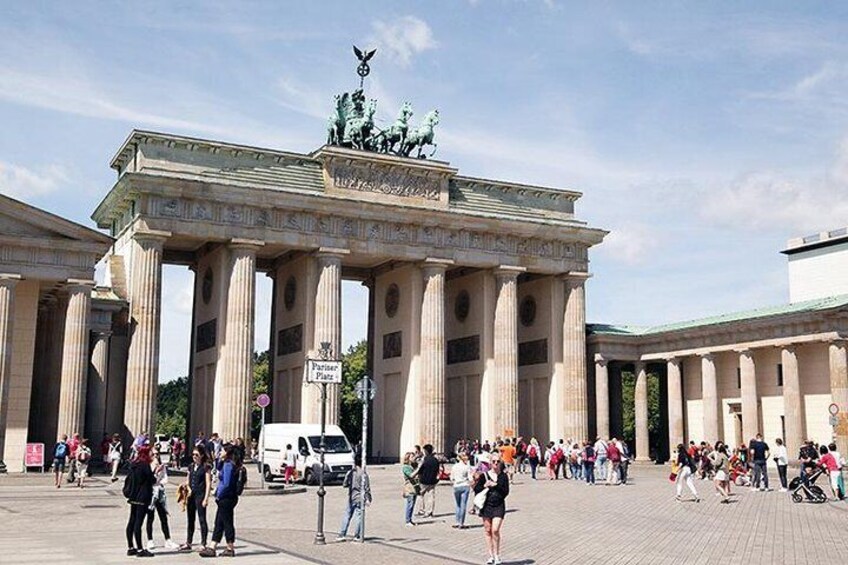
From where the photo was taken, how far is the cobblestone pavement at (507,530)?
17281 mm

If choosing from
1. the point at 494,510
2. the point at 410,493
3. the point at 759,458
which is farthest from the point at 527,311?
the point at 494,510

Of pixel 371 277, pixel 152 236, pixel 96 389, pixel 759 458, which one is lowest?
pixel 759 458

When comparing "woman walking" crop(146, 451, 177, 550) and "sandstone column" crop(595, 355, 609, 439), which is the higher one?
"sandstone column" crop(595, 355, 609, 439)

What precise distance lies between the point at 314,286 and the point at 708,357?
23496mm

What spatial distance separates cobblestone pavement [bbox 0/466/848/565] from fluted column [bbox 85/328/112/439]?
12557 millimetres

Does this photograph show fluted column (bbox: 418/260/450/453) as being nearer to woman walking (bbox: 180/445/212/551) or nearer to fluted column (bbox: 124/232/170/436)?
fluted column (bbox: 124/232/170/436)

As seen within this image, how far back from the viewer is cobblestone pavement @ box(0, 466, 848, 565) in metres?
17.3

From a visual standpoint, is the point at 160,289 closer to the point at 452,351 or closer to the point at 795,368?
the point at 452,351

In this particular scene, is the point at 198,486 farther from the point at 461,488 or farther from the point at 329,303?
the point at 329,303

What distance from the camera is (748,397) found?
176 ft

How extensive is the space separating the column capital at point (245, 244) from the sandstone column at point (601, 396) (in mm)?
23660

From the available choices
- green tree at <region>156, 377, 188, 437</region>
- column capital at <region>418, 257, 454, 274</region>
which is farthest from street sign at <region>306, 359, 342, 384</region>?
green tree at <region>156, 377, 188, 437</region>

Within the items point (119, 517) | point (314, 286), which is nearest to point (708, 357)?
point (314, 286)

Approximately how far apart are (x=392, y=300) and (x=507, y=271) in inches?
287
